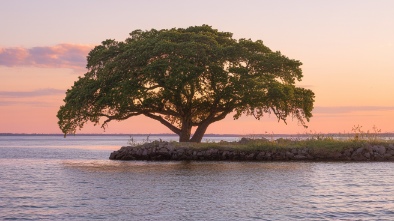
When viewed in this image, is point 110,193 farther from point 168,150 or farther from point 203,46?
point 203,46

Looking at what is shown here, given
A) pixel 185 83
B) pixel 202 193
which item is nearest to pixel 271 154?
pixel 185 83

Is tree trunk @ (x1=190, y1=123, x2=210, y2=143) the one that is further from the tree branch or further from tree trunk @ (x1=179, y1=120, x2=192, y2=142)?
the tree branch

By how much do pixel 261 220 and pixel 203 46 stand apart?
3523 cm

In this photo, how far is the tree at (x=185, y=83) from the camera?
2051 inches

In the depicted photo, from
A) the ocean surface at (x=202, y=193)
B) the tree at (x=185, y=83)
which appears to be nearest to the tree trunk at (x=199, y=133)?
the tree at (x=185, y=83)

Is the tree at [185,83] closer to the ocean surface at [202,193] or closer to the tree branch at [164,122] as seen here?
the tree branch at [164,122]

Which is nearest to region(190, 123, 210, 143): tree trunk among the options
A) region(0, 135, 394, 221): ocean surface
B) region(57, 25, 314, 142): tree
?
region(57, 25, 314, 142): tree

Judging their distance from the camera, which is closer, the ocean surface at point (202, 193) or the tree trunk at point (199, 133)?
the ocean surface at point (202, 193)

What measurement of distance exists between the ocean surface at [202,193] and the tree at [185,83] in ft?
41.2

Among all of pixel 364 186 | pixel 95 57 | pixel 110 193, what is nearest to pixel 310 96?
pixel 95 57

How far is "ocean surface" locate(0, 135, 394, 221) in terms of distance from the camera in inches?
836

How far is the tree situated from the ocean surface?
41.2ft

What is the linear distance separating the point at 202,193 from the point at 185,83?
25.2 meters

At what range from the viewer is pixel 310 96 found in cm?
5750
